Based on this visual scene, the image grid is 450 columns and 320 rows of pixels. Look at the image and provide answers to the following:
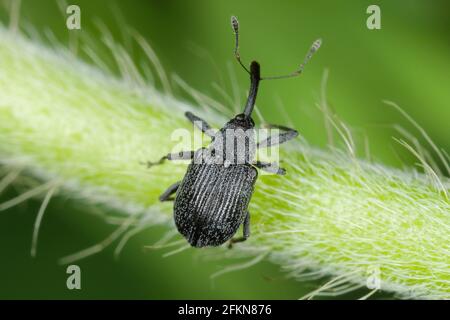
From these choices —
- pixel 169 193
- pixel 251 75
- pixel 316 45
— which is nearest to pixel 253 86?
pixel 251 75

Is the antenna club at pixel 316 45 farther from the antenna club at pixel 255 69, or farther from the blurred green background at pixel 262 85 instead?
the antenna club at pixel 255 69

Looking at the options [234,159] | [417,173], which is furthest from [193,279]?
[417,173]

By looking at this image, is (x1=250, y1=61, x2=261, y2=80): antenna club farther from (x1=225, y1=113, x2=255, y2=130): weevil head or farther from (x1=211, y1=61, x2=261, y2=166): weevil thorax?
(x1=225, y1=113, x2=255, y2=130): weevil head

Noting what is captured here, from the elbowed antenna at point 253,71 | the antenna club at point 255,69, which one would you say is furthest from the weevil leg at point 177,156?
the antenna club at point 255,69

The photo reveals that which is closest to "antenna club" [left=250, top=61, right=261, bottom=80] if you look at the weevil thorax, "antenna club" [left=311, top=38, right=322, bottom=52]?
the weevil thorax

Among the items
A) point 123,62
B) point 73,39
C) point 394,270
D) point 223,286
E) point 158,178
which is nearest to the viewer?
point 394,270

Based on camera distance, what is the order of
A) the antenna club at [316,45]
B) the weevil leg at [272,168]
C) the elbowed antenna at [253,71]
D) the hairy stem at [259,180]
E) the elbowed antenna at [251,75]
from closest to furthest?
the hairy stem at [259,180] < the weevil leg at [272,168] < the antenna club at [316,45] < the elbowed antenna at [253,71] < the elbowed antenna at [251,75]

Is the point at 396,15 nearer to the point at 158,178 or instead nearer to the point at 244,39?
the point at 244,39
